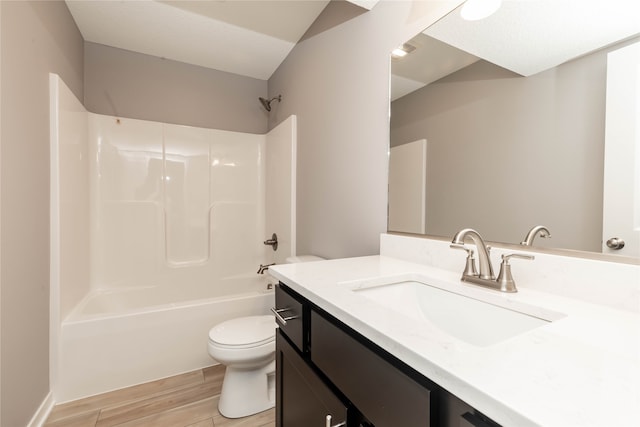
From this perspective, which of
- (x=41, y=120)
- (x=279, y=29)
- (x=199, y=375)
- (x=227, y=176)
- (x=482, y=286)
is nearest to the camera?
(x=482, y=286)

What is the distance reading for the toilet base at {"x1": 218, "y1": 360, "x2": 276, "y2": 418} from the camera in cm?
152

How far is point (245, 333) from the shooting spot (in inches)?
62.4

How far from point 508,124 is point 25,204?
2.11m

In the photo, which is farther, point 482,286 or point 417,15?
point 417,15

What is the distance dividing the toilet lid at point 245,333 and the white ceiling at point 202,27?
6.73 ft

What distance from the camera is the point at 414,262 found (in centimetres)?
122

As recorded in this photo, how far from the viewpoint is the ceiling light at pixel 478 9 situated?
1011mm

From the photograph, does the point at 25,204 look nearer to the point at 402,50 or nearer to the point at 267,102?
the point at 402,50

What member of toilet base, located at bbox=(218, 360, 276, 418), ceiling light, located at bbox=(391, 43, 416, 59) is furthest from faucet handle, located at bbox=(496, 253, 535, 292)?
toilet base, located at bbox=(218, 360, 276, 418)

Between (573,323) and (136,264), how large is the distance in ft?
9.42

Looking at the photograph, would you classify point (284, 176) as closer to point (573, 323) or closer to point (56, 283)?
point (56, 283)

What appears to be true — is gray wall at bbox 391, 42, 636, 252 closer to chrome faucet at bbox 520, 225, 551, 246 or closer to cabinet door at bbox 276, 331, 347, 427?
chrome faucet at bbox 520, 225, 551, 246

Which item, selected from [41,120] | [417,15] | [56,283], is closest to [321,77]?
[417,15]

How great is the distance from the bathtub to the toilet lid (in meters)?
0.34
